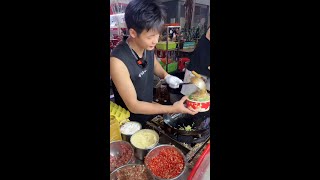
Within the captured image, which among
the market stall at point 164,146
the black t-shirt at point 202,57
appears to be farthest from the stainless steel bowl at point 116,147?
the black t-shirt at point 202,57

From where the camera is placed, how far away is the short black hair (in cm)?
121

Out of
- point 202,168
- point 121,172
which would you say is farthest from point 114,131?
point 202,168

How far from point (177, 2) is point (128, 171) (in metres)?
2.56

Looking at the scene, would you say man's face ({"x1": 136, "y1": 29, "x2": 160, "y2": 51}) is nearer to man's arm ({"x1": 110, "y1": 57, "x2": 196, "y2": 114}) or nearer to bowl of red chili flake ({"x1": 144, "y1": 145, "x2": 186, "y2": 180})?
man's arm ({"x1": 110, "y1": 57, "x2": 196, "y2": 114})

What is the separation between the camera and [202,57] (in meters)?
2.28

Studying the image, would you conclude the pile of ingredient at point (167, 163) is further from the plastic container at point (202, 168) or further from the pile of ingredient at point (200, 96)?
the pile of ingredient at point (200, 96)

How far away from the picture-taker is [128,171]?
0.88 metres

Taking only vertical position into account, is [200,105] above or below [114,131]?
above

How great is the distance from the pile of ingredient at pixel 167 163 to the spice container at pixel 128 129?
0.22 meters

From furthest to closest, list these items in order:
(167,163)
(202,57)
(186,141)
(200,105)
A: (202,57) < (200,105) < (186,141) < (167,163)

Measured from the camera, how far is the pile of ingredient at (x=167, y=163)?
2.96 feet

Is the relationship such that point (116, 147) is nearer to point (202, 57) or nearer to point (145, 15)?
point (145, 15)
